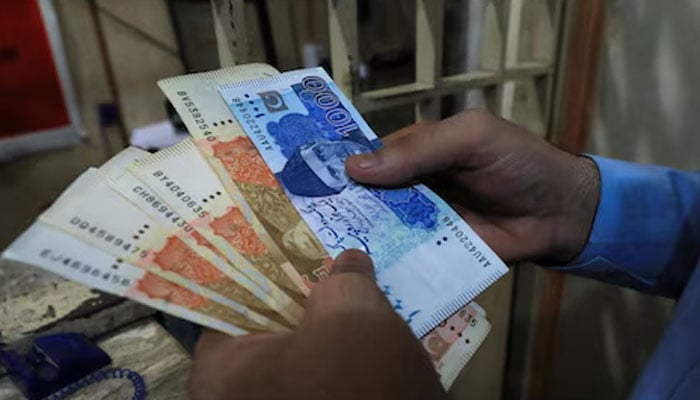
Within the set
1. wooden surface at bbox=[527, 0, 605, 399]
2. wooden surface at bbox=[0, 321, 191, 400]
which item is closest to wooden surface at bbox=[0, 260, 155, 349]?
wooden surface at bbox=[0, 321, 191, 400]

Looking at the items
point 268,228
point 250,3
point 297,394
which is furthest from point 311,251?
point 250,3

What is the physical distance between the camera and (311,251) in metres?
0.50

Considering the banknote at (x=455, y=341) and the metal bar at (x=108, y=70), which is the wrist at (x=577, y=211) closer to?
the banknote at (x=455, y=341)

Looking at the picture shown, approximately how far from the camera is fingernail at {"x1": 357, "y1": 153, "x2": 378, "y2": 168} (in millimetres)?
534

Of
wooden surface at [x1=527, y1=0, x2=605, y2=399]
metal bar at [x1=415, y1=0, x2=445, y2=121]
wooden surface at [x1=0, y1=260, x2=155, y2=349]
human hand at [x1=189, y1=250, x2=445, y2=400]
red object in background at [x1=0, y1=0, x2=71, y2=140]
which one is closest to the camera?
human hand at [x1=189, y1=250, x2=445, y2=400]

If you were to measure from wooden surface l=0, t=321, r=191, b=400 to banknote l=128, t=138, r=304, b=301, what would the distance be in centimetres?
20

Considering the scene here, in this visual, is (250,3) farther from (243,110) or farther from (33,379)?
(33,379)

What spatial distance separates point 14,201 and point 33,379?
0.74 m

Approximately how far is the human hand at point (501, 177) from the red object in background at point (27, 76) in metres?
0.90

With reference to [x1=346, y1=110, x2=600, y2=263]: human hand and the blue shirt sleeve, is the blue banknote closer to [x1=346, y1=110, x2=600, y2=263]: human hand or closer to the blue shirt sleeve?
[x1=346, y1=110, x2=600, y2=263]: human hand

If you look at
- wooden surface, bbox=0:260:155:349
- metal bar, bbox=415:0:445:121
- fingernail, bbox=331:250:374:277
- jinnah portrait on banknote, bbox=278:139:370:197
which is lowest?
wooden surface, bbox=0:260:155:349

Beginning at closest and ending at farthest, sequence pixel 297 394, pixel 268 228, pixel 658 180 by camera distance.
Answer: pixel 297 394, pixel 268 228, pixel 658 180

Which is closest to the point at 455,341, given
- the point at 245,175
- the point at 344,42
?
the point at 245,175

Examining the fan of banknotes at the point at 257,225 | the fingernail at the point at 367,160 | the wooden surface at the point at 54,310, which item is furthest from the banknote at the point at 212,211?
the wooden surface at the point at 54,310
